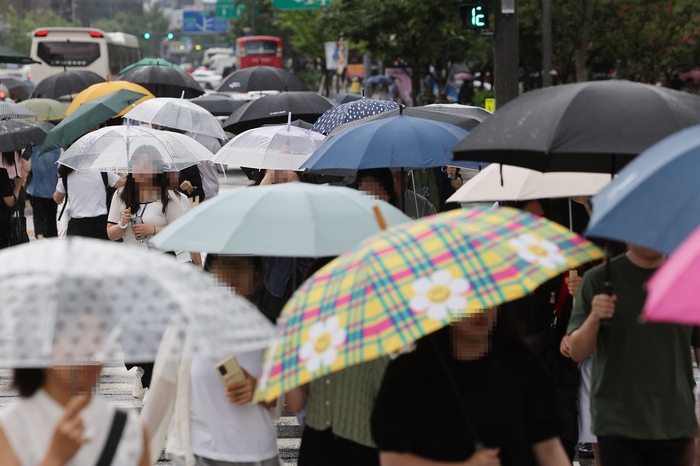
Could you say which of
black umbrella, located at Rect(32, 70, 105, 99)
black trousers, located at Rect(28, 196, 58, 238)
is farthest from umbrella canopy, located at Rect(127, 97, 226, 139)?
black umbrella, located at Rect(32, 70, 105, 99)

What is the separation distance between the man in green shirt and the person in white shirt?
18.3 ft

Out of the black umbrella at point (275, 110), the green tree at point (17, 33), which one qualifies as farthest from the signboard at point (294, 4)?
the green tree at point (17, 33)

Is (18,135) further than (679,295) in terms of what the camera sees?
Yes

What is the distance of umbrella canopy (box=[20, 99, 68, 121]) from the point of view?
45.6ft

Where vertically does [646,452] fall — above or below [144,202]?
below

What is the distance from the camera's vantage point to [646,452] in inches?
131

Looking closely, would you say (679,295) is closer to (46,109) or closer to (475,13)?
(475,13)

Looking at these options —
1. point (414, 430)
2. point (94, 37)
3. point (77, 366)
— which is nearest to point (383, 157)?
point (414, 430)

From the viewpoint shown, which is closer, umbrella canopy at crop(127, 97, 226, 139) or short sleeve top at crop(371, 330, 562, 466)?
short sleeve top at crop(371, 330, 562, 466)

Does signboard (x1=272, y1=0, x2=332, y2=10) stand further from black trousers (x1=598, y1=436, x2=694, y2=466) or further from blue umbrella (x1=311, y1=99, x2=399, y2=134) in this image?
black trousers (x1=598, y1=436, x2=694, y2=466)

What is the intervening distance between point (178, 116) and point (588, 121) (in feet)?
19.2

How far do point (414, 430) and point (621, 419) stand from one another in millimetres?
1132

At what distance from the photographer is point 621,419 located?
3285 millimetres

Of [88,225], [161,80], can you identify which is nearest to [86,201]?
[88,225]
